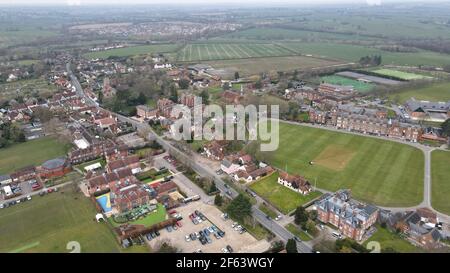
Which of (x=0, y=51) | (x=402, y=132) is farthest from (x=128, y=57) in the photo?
(x=402, y=132)

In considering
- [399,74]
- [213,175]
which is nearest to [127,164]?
[213,175]

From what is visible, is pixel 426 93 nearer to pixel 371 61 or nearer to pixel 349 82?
pixel 349 82

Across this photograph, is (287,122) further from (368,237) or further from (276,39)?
(276,39)

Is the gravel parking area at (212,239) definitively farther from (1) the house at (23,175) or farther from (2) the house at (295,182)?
(1) the house at (23,175)

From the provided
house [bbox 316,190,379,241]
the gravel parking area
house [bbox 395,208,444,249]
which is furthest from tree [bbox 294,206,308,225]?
house [bbox 395,208,444,249]

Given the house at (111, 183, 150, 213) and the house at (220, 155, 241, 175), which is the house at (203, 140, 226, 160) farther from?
the house at (111, 183, 150, 213)

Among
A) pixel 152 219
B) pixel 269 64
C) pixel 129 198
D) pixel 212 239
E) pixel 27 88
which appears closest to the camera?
pixel 212 239
